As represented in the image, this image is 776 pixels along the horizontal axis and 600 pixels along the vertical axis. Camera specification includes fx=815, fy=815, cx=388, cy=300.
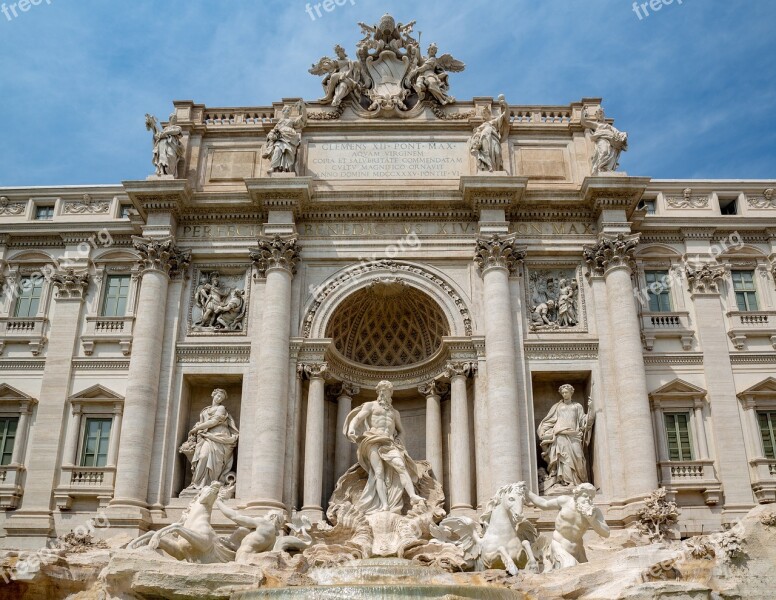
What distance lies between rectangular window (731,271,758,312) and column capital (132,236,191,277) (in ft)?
58.3

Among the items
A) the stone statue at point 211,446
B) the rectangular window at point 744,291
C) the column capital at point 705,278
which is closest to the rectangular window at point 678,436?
the column capital at point 705,278

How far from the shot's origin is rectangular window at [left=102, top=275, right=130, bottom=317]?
87.1 ft

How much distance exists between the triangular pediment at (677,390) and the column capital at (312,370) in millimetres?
9904

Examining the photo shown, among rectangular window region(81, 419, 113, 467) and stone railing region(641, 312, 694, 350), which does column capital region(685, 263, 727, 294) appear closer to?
stone railing region(641, 312, 694, 350)

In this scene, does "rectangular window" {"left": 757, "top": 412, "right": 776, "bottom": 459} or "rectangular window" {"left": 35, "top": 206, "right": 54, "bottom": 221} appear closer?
"rectangular window" {"left": 757, "top": 412, "right": 776, "bottom": 459}

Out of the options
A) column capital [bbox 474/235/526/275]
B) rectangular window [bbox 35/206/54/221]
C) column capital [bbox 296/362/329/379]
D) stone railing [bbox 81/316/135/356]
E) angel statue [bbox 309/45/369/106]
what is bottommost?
column capital [bbox 296/362/329/379]

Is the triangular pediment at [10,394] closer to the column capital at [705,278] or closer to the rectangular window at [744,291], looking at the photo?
the column capital at [705,278]

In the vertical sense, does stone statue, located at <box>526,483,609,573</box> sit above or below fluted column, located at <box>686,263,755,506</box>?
below

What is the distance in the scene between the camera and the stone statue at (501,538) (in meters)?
18.0

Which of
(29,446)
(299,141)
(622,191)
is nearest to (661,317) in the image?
(622,191)

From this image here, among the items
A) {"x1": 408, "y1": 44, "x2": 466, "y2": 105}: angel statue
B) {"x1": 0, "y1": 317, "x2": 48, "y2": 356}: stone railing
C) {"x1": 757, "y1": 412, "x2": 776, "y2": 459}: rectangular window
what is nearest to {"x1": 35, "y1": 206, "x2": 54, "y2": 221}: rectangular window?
{"x1": 0, "y1": 317, "x2": 48, "y2": 356}: stone railing

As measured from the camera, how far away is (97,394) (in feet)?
82.4

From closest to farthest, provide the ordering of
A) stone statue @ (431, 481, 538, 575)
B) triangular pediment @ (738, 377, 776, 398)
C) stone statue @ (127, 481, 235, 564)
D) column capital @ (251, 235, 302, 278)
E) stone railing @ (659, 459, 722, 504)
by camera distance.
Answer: stone statue @ (127, 481, 235, 564) → stone statue @ (431, 481, 538, 575) → stone railing @ (659, 459, 722, 504) → triangular pediment @ (738, 377, 776, 398) → column capital @ (251, 235, 302, 278)

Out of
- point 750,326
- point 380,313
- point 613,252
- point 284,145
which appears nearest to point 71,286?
point 284,145
